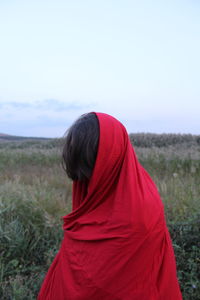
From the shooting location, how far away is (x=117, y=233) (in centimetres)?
161

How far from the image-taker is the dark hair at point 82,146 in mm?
1637

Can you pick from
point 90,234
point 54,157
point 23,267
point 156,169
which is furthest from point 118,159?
point 54,157

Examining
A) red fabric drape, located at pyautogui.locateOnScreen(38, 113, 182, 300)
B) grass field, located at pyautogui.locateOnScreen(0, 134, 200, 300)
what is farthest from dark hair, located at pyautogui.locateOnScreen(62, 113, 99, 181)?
grass field, located at pyautogui.locateOnScreen(0, 134, 200, 300)

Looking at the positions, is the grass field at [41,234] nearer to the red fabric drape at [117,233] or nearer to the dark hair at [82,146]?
the red fabric drape at [117,233]

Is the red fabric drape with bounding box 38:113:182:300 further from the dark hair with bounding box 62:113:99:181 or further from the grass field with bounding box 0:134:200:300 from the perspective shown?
the grass field with bounding box 0:134:200:300

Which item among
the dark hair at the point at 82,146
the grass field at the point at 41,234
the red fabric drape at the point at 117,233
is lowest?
the grass field at the point at 41,234

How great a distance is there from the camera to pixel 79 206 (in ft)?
6.07

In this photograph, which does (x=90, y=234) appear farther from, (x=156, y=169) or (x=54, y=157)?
(x=54, y=157)

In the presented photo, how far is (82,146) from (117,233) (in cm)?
48

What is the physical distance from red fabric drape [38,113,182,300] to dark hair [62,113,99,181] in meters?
0.04

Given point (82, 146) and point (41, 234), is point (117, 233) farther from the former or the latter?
point (41, 234)

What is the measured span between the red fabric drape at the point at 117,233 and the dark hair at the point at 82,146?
1.6 inches

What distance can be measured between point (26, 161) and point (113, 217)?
9.60 meters

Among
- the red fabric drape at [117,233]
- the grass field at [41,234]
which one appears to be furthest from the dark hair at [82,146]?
the grass field at [41,234]
